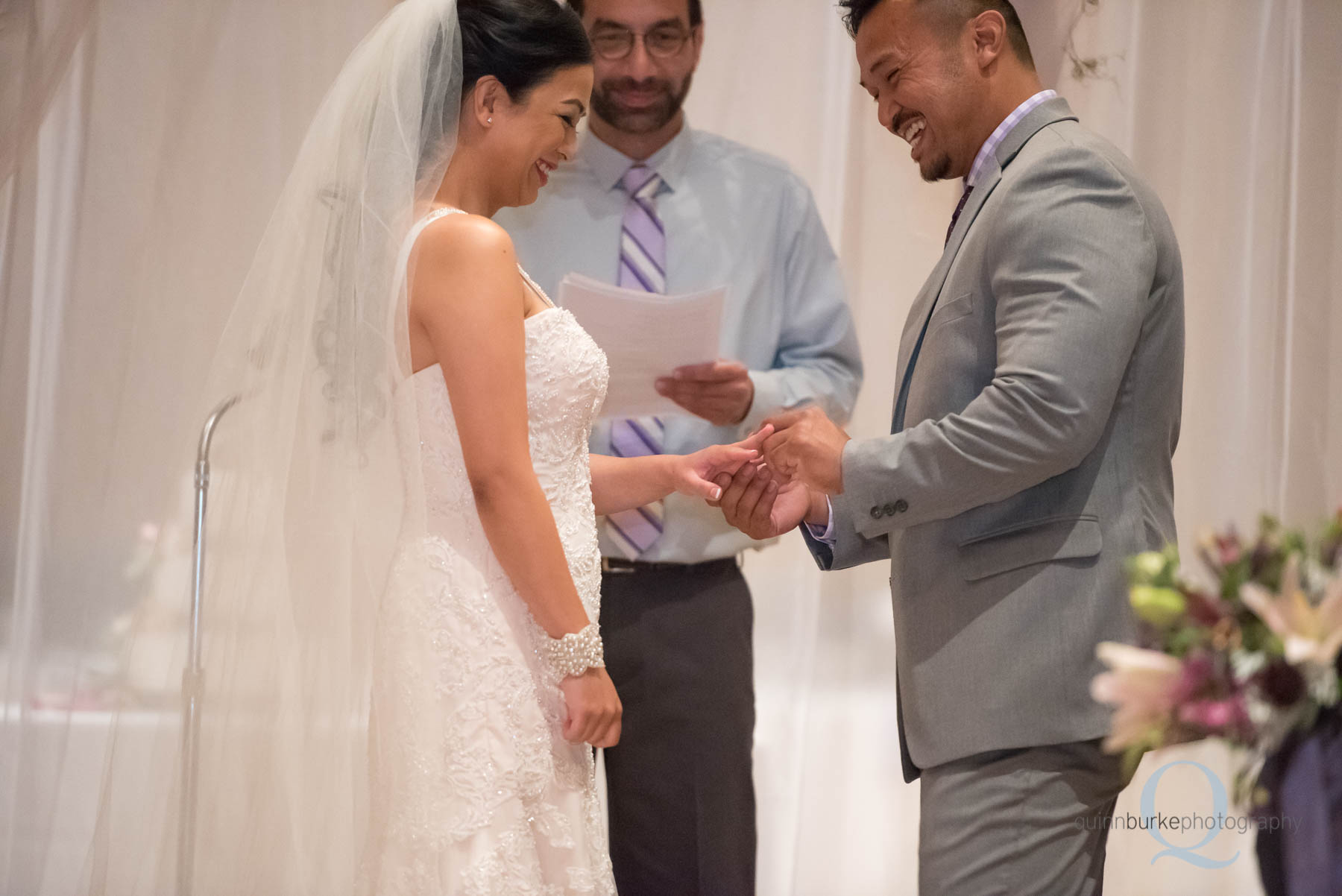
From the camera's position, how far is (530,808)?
1.52 meters

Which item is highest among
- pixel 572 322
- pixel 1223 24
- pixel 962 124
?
pixel 1223 24

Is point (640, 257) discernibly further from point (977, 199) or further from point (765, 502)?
point (977, 199)

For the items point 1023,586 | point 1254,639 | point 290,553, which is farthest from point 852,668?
point 1254,639

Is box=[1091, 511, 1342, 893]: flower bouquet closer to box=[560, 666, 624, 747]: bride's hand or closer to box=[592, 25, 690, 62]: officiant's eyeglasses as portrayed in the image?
box=[560, 666, 624, 747]: bride's hand

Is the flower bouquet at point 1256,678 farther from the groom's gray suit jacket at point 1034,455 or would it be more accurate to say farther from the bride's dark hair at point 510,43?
the bride's dark hair at point 510,43

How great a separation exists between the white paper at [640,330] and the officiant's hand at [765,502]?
306 mm

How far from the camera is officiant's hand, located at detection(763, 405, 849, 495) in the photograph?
5.35ft

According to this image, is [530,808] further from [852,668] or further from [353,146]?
[852,668]

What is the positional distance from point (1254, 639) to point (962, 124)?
109cm

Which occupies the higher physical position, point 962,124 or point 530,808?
point 962,124

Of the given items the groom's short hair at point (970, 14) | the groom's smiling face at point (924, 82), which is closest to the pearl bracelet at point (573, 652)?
the groom's smiling face at point (924, 82)

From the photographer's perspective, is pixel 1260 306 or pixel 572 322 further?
pixel 1260 306

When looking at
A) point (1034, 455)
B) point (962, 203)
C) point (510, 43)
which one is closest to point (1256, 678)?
point (1034, 455)

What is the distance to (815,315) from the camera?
8.38 ft
